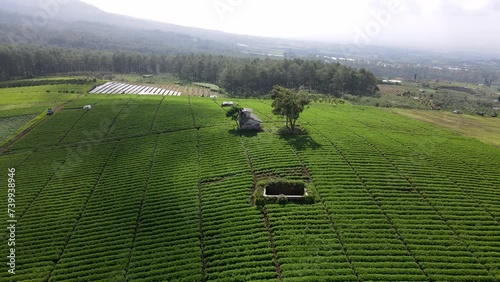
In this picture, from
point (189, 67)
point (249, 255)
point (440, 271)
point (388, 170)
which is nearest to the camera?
point (440, 271)

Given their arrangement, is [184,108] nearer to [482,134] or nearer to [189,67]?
[482,134]

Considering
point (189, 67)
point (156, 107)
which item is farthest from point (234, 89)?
point (156, 107)

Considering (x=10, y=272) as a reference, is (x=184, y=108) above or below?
above

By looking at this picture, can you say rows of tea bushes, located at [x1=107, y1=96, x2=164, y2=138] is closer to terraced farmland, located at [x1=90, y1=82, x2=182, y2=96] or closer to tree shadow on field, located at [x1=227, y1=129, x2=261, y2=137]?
tree shadow on field, located at [x1=227, y1=129, x2=261, y2=137]

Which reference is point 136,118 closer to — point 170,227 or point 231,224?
point 170,227

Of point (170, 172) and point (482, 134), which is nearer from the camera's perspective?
point (170, 172)

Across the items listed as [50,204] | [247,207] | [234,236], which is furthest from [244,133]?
[50,204]
